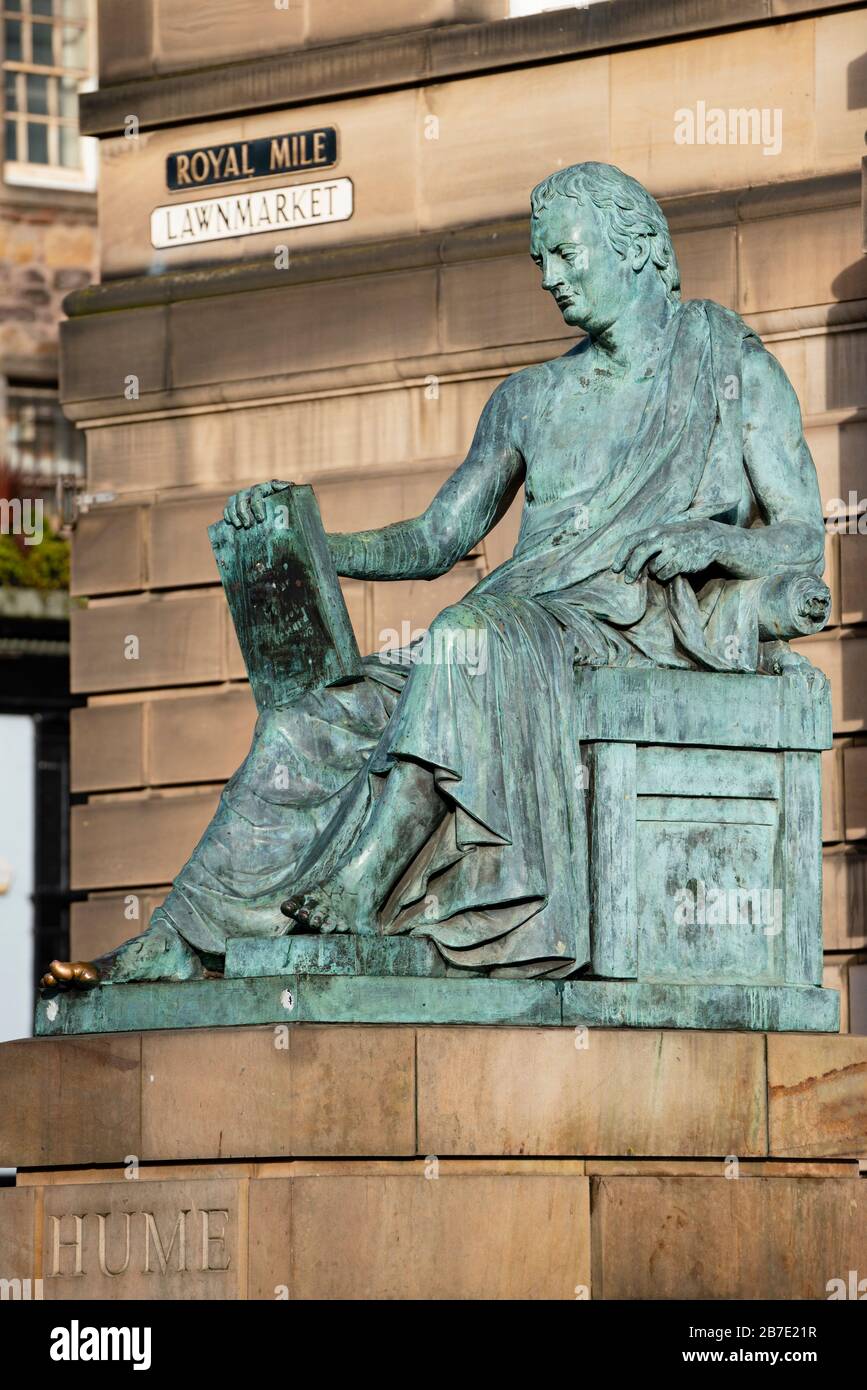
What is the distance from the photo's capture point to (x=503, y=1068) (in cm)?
1068

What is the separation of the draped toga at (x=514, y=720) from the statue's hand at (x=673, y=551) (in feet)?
0.25

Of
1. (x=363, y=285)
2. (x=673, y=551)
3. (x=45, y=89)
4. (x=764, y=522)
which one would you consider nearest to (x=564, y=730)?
(x=673, y=551)

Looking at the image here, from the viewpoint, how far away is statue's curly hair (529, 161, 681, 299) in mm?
11961

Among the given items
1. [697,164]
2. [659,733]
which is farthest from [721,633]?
[697,164]

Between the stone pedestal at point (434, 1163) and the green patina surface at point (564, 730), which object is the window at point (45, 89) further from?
the stone pedestal at point (434, 1163)

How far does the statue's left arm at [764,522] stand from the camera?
1160 cm

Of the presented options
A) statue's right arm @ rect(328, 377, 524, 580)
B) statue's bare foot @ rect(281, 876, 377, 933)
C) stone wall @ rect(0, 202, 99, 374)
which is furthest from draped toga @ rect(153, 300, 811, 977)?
stone wall @ rect(0, 202, 99, 374)

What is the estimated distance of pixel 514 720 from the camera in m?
11.2

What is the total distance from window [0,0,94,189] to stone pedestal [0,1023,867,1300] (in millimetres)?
22670

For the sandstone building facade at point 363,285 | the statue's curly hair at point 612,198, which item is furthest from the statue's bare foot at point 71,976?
the sandstone building facade at point 363,285

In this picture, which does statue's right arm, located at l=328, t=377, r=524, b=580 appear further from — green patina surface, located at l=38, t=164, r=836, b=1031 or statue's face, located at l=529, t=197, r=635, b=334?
statue's face, located at l=529, t=197, r=635, b=334
